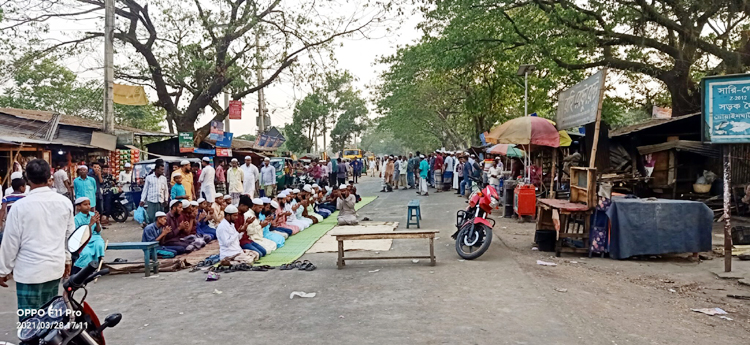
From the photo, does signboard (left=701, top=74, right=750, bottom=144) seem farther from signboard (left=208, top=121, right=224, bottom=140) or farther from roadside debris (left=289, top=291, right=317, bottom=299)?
signboard (left=208, top=121, right=224, bottom=140)

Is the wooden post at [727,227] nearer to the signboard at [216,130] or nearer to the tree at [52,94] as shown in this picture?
the signboard at [216,130]

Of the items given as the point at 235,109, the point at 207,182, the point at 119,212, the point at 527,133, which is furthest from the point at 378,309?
the point at 235,109

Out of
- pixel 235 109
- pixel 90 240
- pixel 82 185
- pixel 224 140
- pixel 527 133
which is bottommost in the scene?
pixel 90 240

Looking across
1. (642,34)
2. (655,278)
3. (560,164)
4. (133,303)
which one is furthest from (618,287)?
(560,164)

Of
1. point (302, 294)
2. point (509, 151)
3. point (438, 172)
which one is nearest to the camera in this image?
point (302, 294)

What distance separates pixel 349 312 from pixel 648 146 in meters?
12.9

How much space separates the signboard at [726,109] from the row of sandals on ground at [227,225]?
706cm

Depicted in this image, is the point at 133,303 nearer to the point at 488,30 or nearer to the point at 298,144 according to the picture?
the point at 488,30

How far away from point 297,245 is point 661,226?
6.35 meters

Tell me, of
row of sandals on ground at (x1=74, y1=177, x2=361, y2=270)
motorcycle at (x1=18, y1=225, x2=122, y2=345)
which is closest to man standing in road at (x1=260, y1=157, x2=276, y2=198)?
row of sandals on ground at (x1=74, y1=177, x2=361, y2=270)

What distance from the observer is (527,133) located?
11.9 metres

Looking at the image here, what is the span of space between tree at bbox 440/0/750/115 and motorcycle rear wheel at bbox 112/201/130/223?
35.5ft

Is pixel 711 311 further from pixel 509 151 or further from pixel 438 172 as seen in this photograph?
pixel 438 172

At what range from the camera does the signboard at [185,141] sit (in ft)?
60.5
